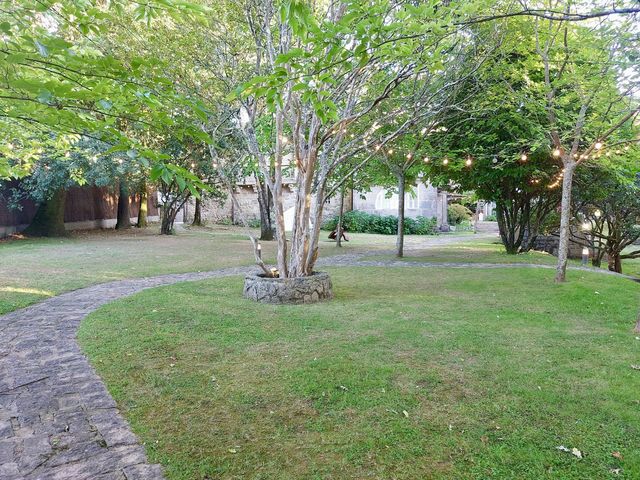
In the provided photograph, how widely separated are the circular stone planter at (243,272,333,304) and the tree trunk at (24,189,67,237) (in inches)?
553

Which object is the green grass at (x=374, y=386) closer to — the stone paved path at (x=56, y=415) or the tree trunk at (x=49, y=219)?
the stone paved path at (x=56, y=415)

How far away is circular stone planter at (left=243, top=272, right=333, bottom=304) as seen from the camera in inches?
280

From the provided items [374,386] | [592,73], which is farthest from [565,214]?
[374,386]

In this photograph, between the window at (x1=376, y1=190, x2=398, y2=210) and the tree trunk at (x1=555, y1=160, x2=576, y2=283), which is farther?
the window at (x1=376, y1=190, x2=398, y2=210)

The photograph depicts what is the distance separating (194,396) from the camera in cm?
344

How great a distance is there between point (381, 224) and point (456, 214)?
905cm

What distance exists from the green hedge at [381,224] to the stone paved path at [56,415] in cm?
2270

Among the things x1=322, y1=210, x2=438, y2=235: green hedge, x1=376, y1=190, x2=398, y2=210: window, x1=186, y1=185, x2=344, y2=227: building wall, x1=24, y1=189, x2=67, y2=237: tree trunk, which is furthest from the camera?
x1=186, y1=185, x2=344, y2=227: building wall

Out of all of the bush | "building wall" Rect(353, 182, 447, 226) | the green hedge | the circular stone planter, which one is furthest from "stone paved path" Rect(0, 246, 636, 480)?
the bush

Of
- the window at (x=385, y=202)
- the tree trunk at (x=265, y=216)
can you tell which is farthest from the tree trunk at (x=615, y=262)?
the window at (x=385, y=202)

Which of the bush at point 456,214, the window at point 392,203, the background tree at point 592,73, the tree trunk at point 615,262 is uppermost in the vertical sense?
the background tree at point 592,73

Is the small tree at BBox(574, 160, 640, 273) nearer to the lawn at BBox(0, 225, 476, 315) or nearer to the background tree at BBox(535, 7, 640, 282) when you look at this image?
the background tree at BBox(535, 7, 640, 282)

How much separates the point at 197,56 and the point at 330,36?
6.47 meters

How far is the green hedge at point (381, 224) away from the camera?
89.2 feet
